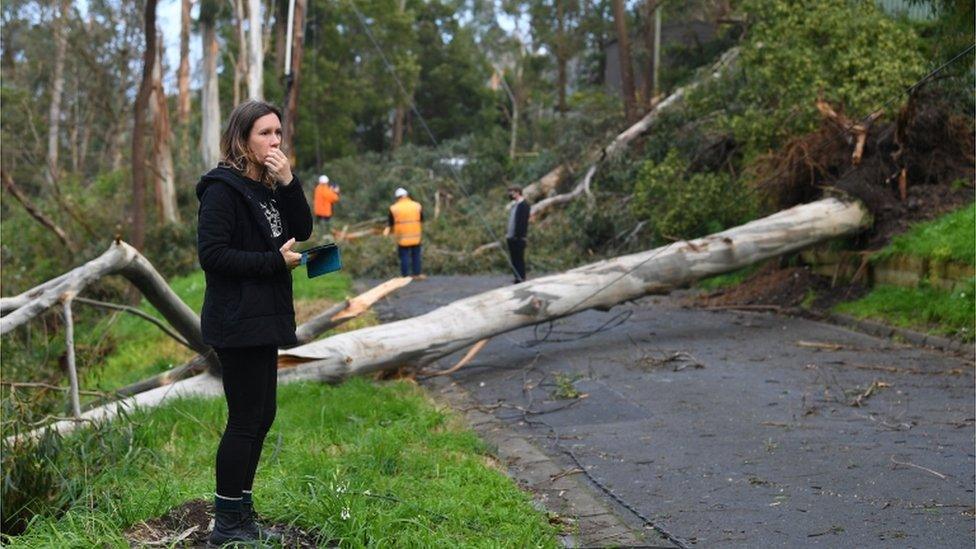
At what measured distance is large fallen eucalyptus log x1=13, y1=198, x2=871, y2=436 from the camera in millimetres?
10180

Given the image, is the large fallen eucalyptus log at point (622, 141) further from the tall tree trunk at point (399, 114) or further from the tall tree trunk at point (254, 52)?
the tall tree trunk at point (399, 114)

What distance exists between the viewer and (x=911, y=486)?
671 centimetres

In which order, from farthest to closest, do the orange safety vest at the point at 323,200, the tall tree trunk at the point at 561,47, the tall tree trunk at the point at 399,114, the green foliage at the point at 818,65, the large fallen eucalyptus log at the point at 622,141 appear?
the tall tree trunk at the point at 399,114 → the tall tree trunk at the point at 561,47 → the orange safety vest at the point at 323,200 → the large fallen eucalyptus log at the point at 622,141 → the green foliage at the point at 818,65

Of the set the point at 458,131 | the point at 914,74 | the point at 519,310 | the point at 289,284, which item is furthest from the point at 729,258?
the point at 458,131

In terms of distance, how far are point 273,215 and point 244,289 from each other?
1.29 ft

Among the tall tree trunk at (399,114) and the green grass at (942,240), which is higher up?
the tall tree trunk at (399,114)

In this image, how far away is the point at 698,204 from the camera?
58.9 ft

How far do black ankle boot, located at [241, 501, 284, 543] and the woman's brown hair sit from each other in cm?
136

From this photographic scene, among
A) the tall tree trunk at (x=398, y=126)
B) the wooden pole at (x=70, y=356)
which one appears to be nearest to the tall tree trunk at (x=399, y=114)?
the tall tree trunk at (x=398, y=126)

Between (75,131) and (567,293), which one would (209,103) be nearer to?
(75,131)

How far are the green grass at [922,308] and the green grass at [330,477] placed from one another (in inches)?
226

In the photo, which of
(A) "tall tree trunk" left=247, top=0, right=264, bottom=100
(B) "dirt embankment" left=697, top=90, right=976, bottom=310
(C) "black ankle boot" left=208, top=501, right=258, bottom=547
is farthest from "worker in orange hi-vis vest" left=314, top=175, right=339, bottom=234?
(C) "black ankle boot" left=208, top=501, right=258, bottom=547

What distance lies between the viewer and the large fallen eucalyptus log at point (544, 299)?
10.2 metres

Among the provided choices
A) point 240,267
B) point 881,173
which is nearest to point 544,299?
point 881,173
